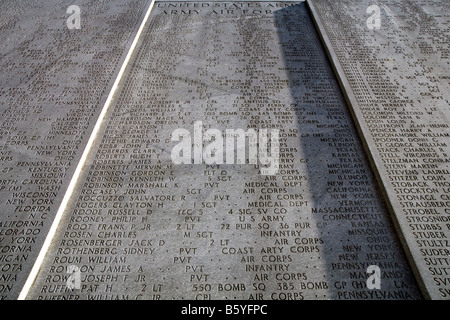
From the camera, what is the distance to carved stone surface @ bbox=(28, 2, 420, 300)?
136 inches

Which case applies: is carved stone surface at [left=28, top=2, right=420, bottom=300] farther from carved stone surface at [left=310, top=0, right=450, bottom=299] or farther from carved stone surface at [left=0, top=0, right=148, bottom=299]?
carved stone surface at [left=0, top=0, right=148, bottom=299]

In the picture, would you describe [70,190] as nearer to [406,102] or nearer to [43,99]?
[43,99]

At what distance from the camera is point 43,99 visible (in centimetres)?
564

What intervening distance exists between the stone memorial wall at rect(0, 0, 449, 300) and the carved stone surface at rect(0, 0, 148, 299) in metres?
0.03

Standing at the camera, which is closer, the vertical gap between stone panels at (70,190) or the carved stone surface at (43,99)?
the vertical gap between stone panels at (70,190)

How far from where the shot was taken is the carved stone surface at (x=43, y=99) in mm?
3902

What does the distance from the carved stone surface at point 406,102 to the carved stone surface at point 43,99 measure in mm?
4945

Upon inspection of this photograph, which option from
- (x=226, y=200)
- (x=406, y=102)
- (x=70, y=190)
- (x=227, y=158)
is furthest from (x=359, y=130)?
(x=70, y=190)

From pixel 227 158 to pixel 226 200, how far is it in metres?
0.81

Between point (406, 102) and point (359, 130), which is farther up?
point (406, 102)

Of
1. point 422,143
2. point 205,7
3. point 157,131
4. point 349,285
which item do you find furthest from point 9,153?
point 422,143

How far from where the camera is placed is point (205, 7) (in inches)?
315

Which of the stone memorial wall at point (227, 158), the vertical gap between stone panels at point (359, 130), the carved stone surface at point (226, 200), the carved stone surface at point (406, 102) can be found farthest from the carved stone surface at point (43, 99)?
the carved stone surface at point (406, 102)

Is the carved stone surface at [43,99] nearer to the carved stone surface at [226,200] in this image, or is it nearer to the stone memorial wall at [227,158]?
the stone memorial wall at [227,158]
